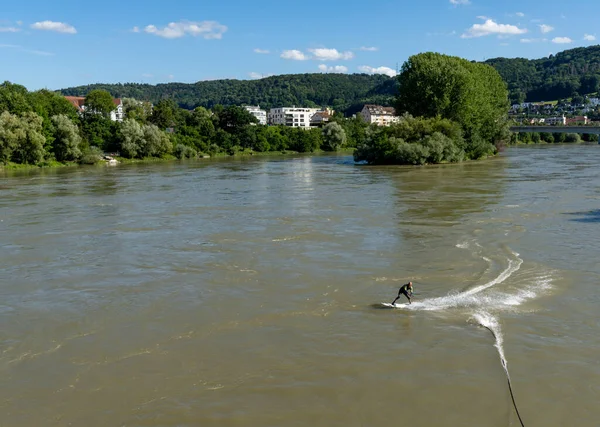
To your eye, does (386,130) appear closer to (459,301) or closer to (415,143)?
(415,143)

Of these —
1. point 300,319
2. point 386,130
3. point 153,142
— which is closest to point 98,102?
point 153,142

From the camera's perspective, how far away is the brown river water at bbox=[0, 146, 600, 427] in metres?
8.70

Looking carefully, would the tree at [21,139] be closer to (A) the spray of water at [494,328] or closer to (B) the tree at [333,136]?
(B) the tree at [333,136]

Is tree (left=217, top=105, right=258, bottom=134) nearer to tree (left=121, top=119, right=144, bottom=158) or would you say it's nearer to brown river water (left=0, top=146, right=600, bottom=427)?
tree (left=121, top=119, right=144, bottom=158)

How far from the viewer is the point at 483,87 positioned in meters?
71.9

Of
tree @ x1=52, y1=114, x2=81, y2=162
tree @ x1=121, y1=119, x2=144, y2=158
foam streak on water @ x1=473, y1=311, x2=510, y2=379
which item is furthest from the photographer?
tree @ x1=121, y1=119, x2=144, y2=158

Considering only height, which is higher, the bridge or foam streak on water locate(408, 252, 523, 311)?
the bridge

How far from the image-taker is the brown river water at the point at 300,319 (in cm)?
870

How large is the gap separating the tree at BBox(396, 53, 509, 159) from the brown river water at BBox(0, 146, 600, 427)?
42.0 m

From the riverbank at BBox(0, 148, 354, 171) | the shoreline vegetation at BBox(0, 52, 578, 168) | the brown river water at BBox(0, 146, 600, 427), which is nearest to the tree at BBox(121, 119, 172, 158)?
the shoreline vegetation at BBox(0, 52, 578, 168)

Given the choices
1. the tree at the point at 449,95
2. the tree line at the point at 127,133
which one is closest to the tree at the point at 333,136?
the tree line at the point at 127,133

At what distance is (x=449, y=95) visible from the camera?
218ft

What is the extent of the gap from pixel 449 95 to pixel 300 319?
5928cm

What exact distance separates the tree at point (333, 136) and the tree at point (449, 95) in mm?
37686
